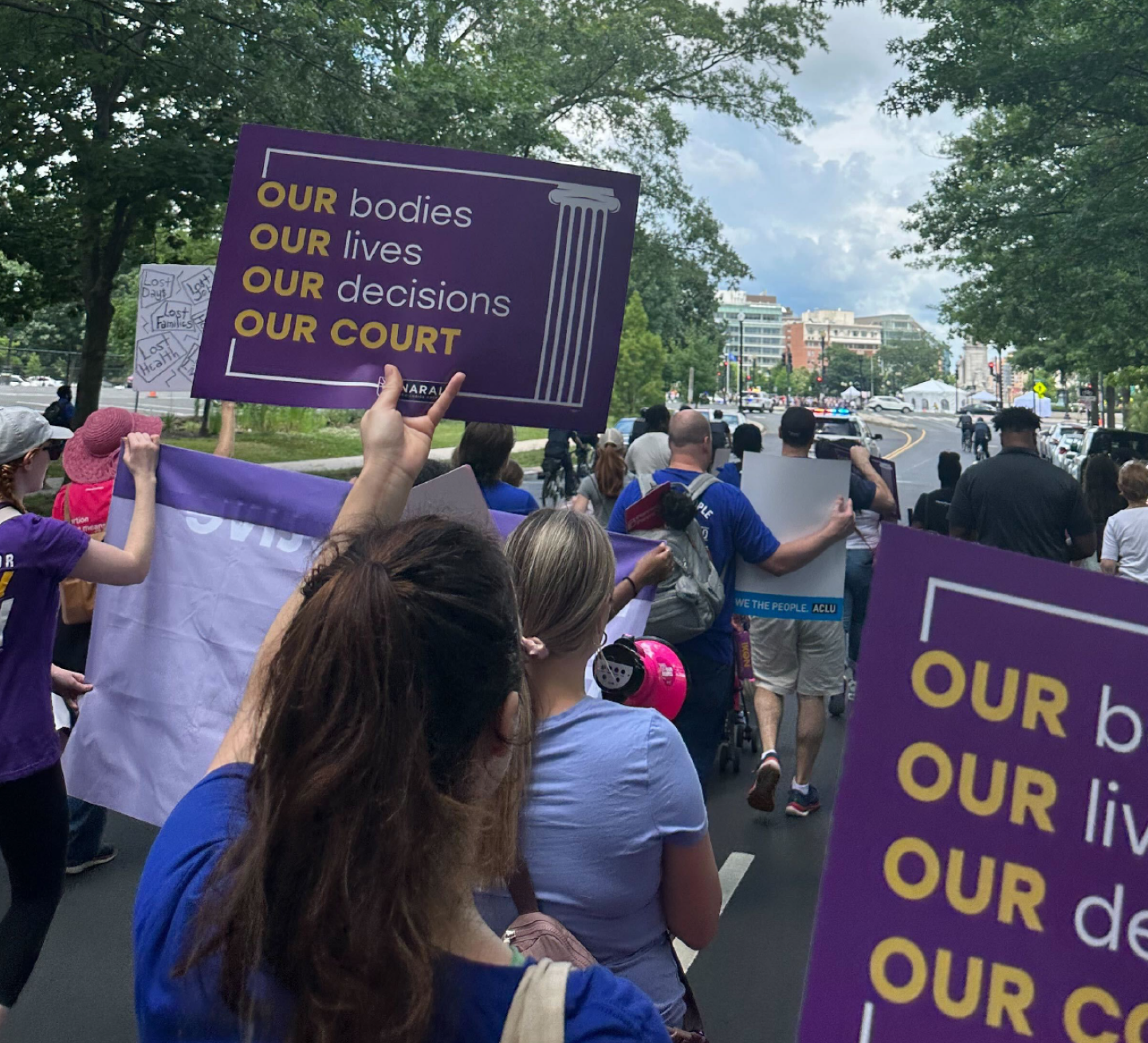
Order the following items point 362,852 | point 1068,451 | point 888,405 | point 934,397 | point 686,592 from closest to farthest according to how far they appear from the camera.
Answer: point 362,852 < point 686,592 < point 1068,451 < point 888,405 < point 934,397

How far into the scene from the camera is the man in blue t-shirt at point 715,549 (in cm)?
467

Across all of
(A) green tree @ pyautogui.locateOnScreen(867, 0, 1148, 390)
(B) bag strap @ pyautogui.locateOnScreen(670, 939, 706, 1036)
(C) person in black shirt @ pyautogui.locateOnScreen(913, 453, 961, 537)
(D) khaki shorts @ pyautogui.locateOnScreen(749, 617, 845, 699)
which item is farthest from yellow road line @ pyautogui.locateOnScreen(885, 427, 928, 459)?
(B) bag strap @ pyautogui.locateOnScreen(670, 939, 706, 1036)

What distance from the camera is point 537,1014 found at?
3.97 feet

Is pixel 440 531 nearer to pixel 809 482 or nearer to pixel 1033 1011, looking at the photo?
pixel 1033 1011

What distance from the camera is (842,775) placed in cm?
159

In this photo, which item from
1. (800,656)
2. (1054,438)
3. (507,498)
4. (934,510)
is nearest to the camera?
(507,498)

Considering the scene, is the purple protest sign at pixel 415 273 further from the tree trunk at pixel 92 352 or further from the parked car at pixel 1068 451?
the parked car at pixel 1068 451

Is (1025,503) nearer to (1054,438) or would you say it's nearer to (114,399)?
(1054,438)

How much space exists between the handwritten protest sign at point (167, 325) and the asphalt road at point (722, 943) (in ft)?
8.17

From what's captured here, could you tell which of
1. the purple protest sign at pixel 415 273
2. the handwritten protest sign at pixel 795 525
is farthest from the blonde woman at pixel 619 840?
the handwritten protest sign at pixel 795 525

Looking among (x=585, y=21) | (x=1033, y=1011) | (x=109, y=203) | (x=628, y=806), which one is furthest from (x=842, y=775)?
(x=585, y=21)

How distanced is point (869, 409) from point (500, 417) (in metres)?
126

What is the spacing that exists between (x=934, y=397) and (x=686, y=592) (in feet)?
451

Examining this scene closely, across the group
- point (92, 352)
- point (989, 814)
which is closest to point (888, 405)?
point (92, 352)
